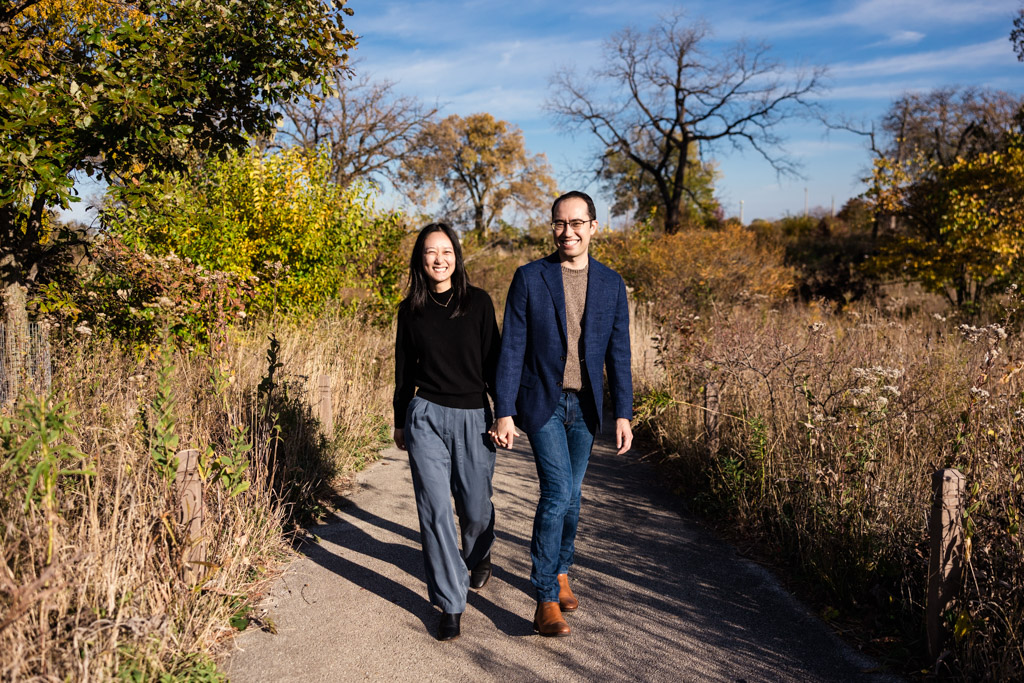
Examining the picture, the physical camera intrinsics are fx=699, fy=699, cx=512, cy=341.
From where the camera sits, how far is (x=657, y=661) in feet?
10.6

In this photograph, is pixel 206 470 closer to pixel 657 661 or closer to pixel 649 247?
pixel 657 661

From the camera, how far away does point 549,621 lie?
3439 mm

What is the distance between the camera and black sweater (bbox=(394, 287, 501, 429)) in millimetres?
3537

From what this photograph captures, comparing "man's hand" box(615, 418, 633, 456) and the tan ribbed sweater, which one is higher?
the tan ribbed sweater

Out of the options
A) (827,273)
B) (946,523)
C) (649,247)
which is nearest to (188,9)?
(946,523)

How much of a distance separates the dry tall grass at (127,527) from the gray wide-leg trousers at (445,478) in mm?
922

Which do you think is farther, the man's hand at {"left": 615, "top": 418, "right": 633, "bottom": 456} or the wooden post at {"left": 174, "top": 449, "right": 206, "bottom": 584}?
the man's hand at {"left": 615, "top": 418, "right": 633, "bottom": 456}

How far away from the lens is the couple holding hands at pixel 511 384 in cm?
345

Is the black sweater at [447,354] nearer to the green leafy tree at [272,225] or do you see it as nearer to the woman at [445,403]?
the woman at [445,403]

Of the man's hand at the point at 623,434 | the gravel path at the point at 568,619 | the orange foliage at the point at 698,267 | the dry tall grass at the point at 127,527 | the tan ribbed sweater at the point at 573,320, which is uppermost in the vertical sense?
the orange foliage at the point at 698,267

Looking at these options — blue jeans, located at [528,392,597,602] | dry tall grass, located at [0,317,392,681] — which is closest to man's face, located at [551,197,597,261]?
blue jeans, located at [528,392,597,602]

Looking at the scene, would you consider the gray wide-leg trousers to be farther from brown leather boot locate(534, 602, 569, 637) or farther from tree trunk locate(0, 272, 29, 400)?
tree trunk locate(0, 272, 29, 400)

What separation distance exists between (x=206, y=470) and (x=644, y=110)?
1145 inches

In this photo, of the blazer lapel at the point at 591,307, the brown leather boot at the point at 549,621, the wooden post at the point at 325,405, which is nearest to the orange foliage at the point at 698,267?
the wooden post at the point at 325,405
